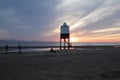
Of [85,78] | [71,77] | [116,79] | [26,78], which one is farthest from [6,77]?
[116,79]

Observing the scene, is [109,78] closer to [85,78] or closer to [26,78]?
[85,78]

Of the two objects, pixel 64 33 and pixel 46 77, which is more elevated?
pixel 64 33

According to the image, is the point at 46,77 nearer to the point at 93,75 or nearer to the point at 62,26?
the point at 93,75

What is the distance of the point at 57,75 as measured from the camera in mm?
11891

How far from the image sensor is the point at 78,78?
11.1 m

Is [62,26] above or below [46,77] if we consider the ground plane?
above

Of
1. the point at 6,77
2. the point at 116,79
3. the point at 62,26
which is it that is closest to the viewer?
the point at 116,79

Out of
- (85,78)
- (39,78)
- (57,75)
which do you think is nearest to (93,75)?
(85,78)

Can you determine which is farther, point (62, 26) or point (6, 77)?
point (62, 26)

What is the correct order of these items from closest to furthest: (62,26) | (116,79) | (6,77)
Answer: (116,79) < (6,77) < (62,26)

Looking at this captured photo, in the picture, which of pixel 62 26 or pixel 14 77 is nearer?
pixel 14 77

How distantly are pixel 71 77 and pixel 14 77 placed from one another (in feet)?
10.1

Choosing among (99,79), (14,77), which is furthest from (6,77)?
(99,79)

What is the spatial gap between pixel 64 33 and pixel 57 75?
36.1 metres
